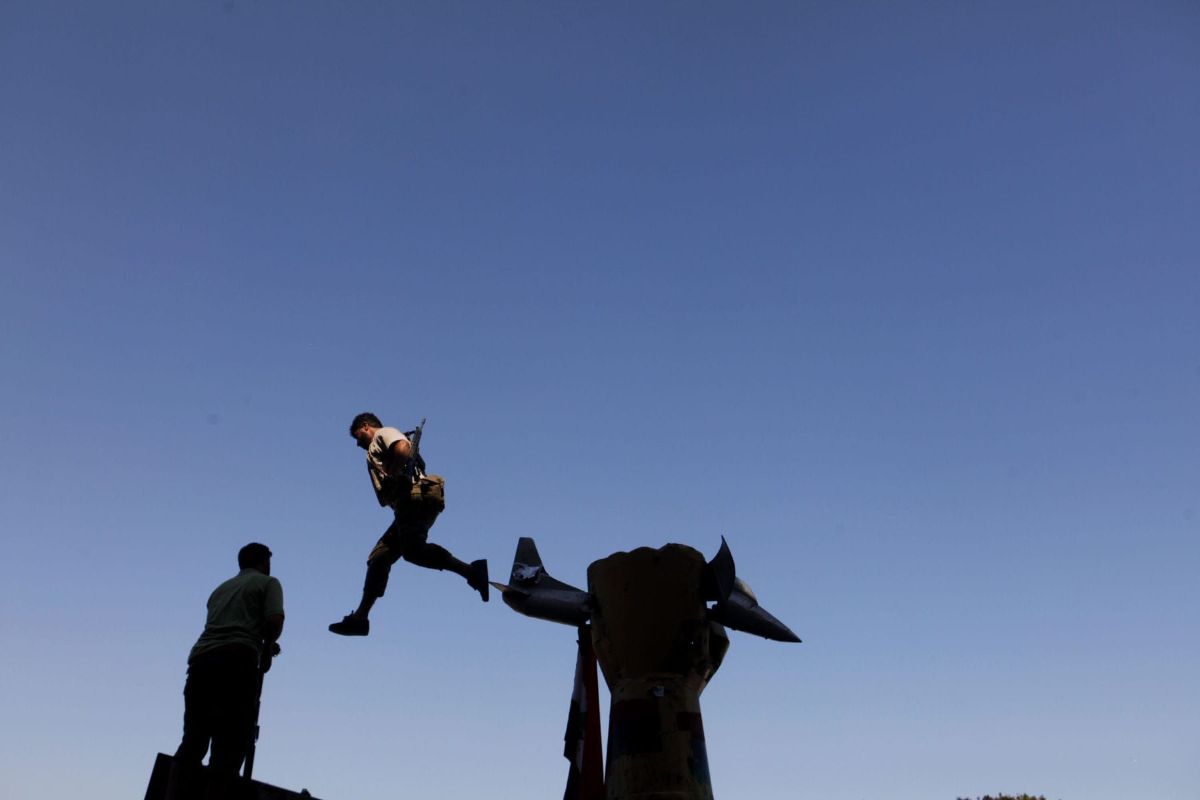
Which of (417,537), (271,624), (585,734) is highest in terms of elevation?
(417,537)

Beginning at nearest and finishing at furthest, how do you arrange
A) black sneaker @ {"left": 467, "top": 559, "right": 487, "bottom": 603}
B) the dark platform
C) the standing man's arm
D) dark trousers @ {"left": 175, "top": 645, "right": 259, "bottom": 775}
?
the dark platform → dark trousers @ {"left": 175, "top": 645, "right": 259, "bottom": 775} → the standing man's arm → black sneaker @ {"left": 467, "top": 559, "right": 487, "bottom": 603}

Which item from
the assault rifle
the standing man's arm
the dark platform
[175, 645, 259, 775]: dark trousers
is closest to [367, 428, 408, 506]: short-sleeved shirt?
the assault rifle

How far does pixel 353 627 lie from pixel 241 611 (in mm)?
2413

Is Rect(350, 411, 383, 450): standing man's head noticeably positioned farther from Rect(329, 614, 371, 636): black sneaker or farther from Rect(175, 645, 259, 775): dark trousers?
Rect(175, 645, 259, 775): dark trousers

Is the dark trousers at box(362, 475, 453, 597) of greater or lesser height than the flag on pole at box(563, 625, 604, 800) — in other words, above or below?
above

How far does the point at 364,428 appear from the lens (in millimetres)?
9367

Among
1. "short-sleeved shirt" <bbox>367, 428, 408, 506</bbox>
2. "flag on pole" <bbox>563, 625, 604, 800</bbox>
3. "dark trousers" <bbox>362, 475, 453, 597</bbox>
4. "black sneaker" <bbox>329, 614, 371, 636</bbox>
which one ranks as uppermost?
"short-sleeved shirt" <bbox>367, 428, 408, 506</bbox>

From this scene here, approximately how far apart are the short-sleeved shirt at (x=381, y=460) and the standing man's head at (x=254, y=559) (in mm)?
1868

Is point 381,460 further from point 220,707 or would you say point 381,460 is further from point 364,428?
point 220,707

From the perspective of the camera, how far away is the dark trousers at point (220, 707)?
6070 mm

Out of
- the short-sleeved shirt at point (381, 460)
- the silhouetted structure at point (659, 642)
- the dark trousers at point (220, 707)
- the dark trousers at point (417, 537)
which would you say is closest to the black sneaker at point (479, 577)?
the dark trousers at point (417, 537)

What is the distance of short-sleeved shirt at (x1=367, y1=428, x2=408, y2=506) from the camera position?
29.1 ft

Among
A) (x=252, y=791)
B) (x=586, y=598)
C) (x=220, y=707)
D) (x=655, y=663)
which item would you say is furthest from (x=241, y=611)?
(x=655, y=663)

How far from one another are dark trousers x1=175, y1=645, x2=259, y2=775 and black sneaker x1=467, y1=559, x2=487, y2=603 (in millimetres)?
2582
